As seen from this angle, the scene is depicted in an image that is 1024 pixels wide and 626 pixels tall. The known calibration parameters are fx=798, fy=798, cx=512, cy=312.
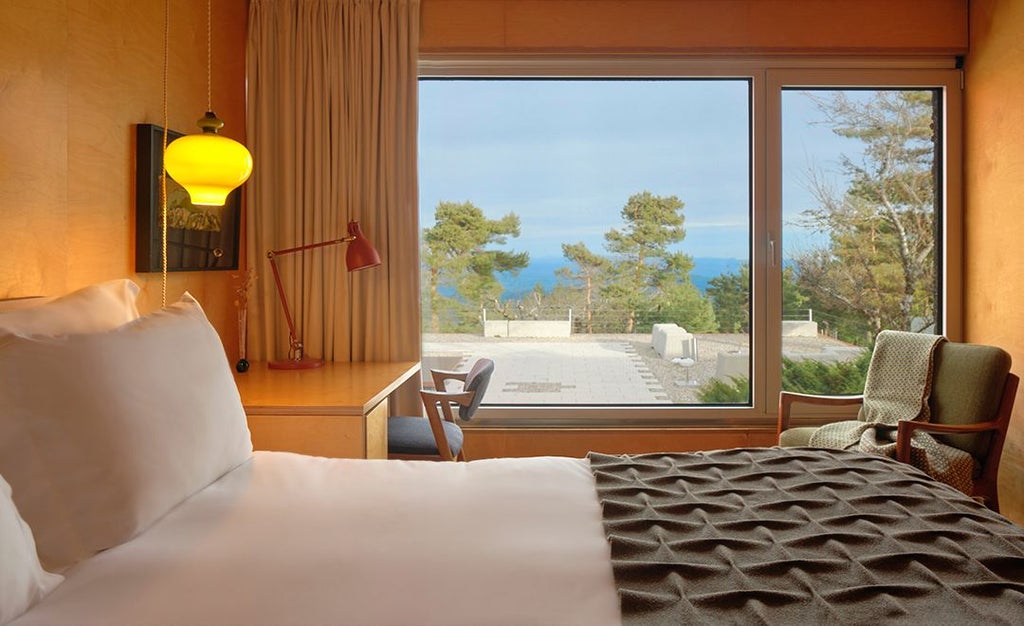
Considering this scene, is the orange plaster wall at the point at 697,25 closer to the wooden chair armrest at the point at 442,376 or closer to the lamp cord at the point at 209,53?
Result: the lamp cord at the point at 209,53

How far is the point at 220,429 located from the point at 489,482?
0.69 metres

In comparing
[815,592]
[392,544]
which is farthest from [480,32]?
[815,592]

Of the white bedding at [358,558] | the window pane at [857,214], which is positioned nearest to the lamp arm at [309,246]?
the white bedding at [358,558]

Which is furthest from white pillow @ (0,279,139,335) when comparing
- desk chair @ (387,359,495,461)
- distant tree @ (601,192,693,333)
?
distant tree @ (601,192,693,333)

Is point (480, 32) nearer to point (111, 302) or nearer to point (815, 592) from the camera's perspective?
point (111, 302)

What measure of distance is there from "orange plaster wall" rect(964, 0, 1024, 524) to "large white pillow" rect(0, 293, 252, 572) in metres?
Answer: 3.48

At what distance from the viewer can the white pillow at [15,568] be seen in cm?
125

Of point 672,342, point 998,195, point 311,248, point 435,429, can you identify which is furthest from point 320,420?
point 998,195

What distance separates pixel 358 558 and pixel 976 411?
8.96 ft

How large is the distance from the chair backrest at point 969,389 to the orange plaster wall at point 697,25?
161 cm

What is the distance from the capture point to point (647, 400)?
4.15m

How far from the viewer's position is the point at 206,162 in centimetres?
269

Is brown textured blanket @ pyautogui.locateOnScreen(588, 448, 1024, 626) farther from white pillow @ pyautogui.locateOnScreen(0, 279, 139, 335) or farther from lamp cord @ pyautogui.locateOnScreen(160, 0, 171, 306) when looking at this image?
lamp cord @ pyautogui.locateOnScreen(160, 0, 171, 306)

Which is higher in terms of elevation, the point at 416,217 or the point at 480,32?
the point at 480,32
